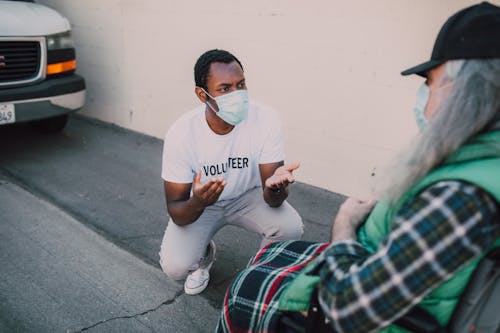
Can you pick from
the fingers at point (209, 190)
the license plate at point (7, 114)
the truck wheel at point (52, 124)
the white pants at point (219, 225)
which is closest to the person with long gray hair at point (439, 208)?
the fingers at point (209, 190)

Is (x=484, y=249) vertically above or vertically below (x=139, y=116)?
above

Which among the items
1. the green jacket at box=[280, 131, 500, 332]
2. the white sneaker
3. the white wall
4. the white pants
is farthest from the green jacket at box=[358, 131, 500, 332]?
the white wall

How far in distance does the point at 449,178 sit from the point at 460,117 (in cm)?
17

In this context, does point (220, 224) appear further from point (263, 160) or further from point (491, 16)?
point (491, 16)

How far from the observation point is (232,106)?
2.53 meters

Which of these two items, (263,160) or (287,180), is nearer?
(287,180)

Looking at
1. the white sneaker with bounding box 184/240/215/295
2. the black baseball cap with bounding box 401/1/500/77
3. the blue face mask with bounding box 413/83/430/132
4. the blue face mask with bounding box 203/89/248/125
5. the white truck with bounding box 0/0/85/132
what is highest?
the black baseball cap with bounding box 401/1/500/77

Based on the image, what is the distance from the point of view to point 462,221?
109 centimetres

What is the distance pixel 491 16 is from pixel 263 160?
154 cm

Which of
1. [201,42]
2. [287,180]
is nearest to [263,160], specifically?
[287,180]

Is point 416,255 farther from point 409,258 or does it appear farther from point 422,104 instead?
point 422,104

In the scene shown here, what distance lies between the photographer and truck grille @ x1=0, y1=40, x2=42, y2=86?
4.45 m

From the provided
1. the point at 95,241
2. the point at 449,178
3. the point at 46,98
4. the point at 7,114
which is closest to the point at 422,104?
the point at 449,178

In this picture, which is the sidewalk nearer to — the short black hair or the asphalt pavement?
the asphalt pavement
